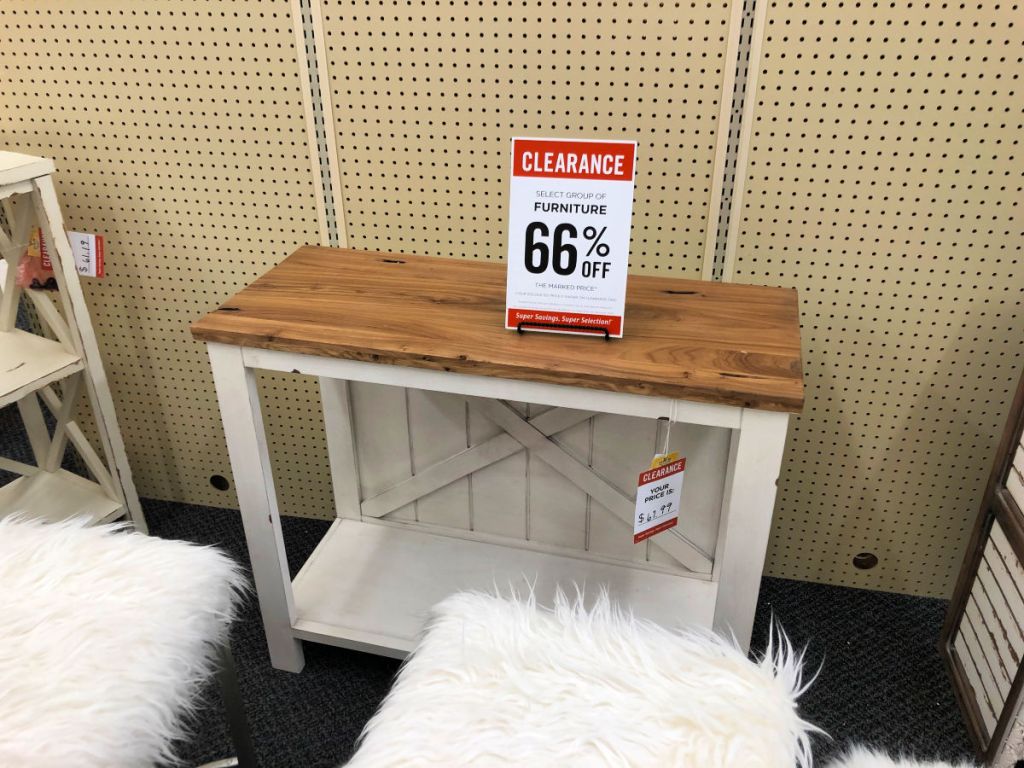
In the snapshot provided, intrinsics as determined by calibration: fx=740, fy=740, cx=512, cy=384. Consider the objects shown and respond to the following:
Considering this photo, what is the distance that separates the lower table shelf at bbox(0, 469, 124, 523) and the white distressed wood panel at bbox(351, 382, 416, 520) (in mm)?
643

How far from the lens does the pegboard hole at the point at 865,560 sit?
1.69 m

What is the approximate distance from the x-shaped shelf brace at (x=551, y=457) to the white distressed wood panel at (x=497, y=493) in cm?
2

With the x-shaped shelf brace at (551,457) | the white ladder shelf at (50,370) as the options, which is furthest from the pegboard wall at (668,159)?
the x-shaped shelf brace at (551,457)

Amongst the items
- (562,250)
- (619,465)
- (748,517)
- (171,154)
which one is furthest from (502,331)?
(171,154)

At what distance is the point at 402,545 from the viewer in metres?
1.69

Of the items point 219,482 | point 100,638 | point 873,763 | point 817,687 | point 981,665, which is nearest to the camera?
point 873,763

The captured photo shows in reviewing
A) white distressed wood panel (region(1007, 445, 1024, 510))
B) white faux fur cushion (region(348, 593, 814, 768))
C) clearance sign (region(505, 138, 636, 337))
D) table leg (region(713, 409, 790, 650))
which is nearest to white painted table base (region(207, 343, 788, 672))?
table leg (region(713, 409, 790, 650))

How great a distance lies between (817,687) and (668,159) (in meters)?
1.10

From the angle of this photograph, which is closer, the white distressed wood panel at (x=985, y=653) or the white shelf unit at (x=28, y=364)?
the white distressed wood panel at (x=985, y=653)

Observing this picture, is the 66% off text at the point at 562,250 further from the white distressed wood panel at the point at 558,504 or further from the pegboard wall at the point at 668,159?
the white distressed wood panel at the point at 558,504

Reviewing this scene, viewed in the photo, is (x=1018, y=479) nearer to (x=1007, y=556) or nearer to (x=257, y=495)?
(x=1007, y=556)

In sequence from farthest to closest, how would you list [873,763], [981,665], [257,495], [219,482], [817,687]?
1. [219,482]
2. [817,687]
3. [981,665]
4. [257,495]
5. [873,763]

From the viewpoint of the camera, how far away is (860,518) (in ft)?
5.40

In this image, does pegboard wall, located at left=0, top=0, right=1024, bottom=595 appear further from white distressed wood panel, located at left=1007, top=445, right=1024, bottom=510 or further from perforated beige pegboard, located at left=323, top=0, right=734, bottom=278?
white distressed wood panel, located at left=1007, top=445, right=1024, bottom=510
